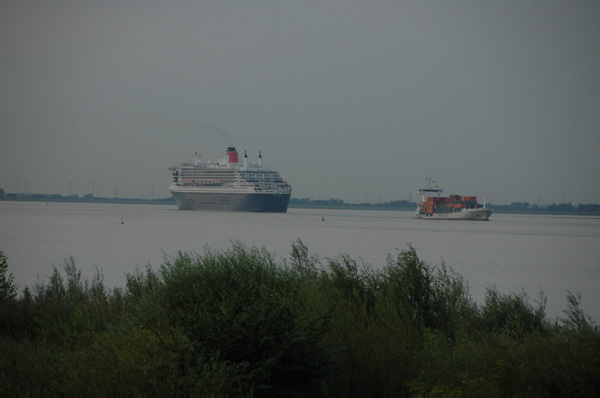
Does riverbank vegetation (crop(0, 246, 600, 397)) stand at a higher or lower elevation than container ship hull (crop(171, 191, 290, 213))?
lower

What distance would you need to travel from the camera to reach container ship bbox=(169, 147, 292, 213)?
124 metres

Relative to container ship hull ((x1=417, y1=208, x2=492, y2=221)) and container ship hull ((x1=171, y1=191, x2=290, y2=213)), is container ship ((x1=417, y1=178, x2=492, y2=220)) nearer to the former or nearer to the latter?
container ship hull ((x1=417, y1=208, x2=492, y2=221))

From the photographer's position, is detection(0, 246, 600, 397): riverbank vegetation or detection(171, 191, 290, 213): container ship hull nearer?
detection(0, 246, 600, 397): riverbank vegetation

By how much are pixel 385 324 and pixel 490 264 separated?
32.6 metres

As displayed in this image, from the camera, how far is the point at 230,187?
125 metres

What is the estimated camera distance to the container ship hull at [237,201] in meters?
124

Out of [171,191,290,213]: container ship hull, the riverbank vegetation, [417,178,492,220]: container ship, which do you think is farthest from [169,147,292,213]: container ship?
the riverbank vegetation

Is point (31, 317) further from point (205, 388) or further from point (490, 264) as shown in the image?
point (490, 264)

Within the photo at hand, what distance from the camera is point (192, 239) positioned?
184ft

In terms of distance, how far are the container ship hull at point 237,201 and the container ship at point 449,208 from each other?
91.7 feet

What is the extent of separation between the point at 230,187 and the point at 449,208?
139 feet

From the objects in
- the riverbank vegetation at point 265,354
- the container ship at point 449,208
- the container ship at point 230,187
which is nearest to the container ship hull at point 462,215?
the container ship at point 449,208

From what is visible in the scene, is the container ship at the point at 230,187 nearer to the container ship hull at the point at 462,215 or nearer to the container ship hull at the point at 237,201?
the container ship hull at the point at 237,201

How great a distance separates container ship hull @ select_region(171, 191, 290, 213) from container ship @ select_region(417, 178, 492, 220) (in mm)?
27956
